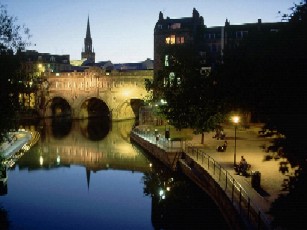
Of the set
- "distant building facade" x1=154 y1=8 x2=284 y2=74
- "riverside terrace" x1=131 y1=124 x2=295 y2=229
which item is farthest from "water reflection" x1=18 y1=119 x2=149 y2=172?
"distant building facade" x1=154 y1=8 x2=284 y2=74

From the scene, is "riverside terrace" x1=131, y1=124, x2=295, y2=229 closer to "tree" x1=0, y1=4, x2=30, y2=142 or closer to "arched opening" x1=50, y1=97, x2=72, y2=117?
"tree" x1=0, y1=4, x2=30, y2=142

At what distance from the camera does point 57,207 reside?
27.4 m

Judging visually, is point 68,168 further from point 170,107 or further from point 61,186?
point 170,107

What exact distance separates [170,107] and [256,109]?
28560 millimetres

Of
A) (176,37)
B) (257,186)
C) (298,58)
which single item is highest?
(176,37)

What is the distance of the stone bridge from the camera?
83.6m

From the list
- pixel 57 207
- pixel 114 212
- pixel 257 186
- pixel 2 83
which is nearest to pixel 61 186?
pixel 57 207

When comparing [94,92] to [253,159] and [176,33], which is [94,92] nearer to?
[176,33]

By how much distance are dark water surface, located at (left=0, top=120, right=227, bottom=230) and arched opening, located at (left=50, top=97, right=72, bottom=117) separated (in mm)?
45457

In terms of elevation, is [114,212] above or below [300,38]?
below

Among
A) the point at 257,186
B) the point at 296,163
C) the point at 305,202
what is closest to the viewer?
the point at 305,202

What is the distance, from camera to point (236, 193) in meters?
20.5

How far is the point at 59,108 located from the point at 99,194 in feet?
235

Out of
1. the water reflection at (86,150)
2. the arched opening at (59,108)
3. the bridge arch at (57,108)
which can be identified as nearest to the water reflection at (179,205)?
the water reflection at (86,150)
